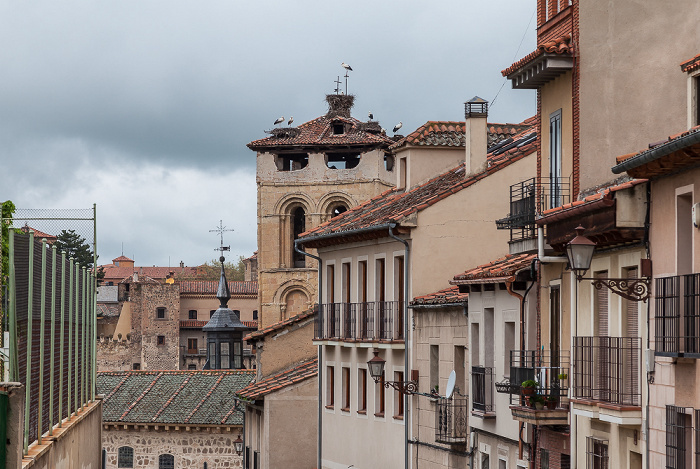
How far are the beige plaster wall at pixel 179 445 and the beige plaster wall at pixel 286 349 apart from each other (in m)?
12.4

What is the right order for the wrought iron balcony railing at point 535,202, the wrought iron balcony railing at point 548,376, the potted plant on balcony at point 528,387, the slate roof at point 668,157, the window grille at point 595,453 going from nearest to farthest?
the slate roof at point 668,157
the window grille at point 595,453
the potted plant on balcony at point 528,387
the wrought iron balcony railing at point 548,376
the wrought iron balcony railing at point 535,202

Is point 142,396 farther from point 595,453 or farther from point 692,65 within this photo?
point 692,65

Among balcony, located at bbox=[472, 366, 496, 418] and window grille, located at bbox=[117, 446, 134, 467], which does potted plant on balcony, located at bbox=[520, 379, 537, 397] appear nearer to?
balcony, located at bbox=[472, 366, 496, 418]

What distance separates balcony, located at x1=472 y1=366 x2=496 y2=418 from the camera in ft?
87.0

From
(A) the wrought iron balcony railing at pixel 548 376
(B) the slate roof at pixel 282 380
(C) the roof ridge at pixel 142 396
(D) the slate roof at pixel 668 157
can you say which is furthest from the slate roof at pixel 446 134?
(C) the roof ridge at pixel 142 396

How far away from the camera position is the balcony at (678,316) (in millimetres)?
15227

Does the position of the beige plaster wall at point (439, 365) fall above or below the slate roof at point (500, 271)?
below

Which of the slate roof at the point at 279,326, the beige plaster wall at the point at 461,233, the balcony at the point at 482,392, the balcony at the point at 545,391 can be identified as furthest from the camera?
the slate roof at the point at 279,326

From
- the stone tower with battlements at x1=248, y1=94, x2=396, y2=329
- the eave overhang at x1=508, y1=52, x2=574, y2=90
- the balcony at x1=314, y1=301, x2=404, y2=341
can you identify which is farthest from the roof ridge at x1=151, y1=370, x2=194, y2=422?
the eave overhang at x1=508, y1=52, x2=574, y2=90

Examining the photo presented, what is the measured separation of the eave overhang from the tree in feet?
26.7

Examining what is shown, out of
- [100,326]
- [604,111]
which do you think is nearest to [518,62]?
[604,111]

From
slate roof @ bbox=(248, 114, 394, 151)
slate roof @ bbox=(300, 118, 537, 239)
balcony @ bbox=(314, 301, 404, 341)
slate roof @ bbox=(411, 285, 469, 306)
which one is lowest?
balcony @ bbox=(314, 301, 404, 341)

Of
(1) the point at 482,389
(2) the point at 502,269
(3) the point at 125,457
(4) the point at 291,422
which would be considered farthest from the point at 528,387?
(3) the point at 125,457

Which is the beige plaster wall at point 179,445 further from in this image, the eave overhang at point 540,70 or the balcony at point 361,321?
the eave overhang at point 540,70
